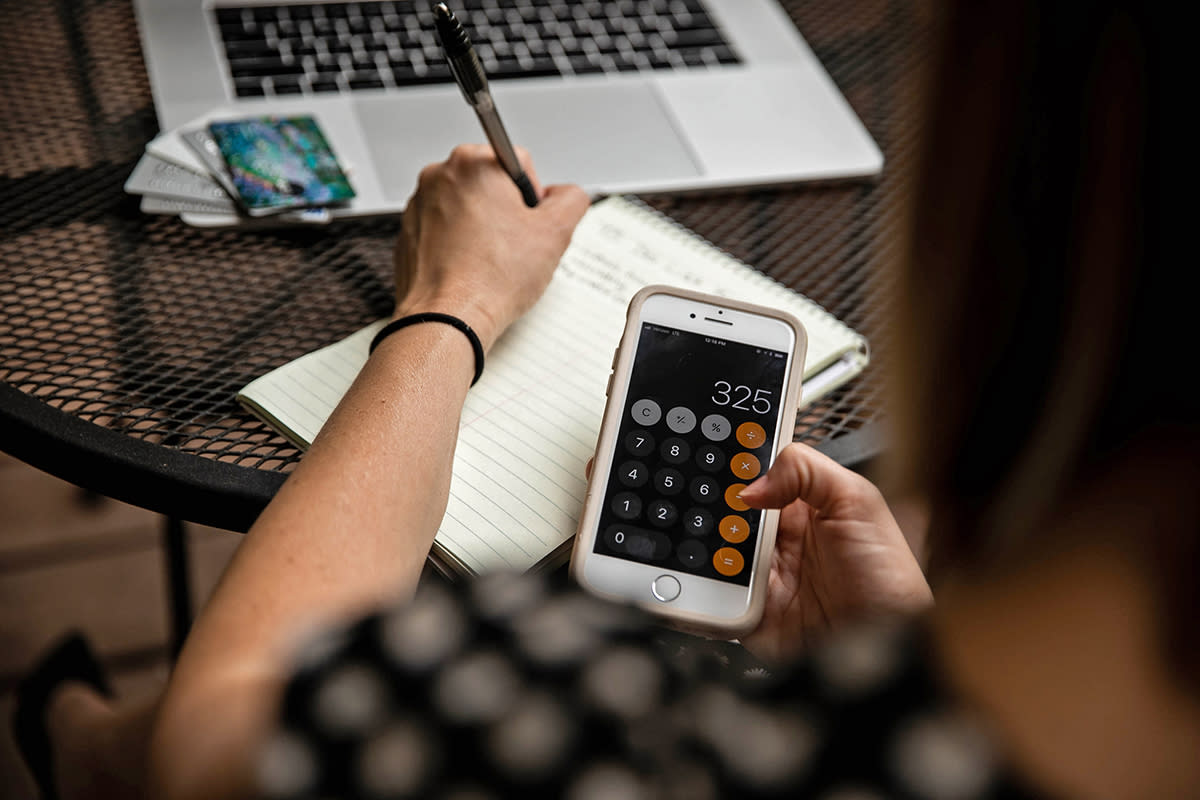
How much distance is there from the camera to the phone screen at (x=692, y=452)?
525 mm

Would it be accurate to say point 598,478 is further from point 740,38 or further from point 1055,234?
point 740,38

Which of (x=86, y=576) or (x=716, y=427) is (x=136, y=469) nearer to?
(x=716, y=427)

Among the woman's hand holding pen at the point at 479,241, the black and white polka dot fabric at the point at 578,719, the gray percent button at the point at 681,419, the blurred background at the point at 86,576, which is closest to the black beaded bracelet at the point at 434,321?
the woman's hand holding pen at the point at 479,241

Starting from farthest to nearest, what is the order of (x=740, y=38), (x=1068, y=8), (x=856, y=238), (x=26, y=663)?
(x=26, y=663) < (x=740, y=38) < (x=856, y=238) < (x=1068, y=8)

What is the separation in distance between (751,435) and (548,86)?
0.43 meters

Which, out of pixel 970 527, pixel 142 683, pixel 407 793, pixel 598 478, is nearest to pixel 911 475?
pixel 970 527

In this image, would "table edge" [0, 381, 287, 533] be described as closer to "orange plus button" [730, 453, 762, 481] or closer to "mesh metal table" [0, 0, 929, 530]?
"mesh metal table" [0, 0, 929, 530]

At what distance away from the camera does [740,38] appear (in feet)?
2.96

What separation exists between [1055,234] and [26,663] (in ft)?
4.08

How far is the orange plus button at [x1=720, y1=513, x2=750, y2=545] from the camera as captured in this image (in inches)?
20.8

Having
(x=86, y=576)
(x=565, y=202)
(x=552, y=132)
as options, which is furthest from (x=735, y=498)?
(x=86, y=576)

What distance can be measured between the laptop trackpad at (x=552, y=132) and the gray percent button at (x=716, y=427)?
276mm

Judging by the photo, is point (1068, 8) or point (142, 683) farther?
point (142, 683)

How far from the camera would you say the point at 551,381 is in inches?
24.2
